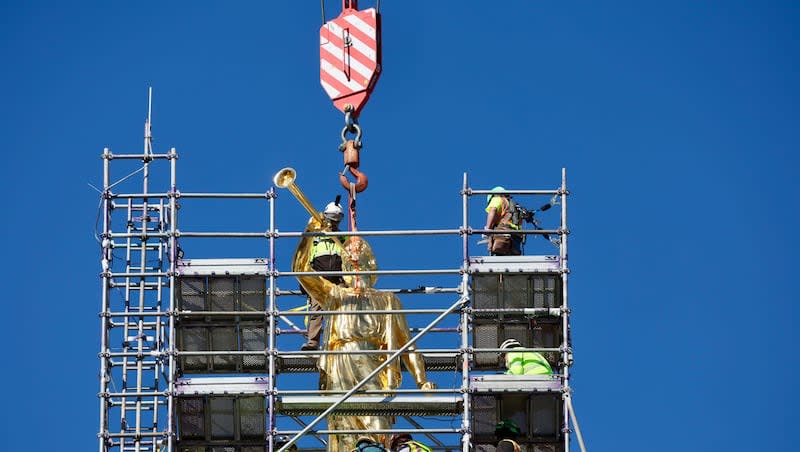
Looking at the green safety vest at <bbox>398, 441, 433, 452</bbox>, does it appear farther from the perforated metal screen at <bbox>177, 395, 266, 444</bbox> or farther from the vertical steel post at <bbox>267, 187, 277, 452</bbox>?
the perforated metal screen at <bbox>177, 395, 266, 444</bbox>

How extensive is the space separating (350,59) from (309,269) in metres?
4.31

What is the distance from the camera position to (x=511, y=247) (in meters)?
59.2

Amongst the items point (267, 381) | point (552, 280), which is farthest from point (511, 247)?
point (267, 381)

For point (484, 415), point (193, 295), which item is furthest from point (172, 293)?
point (484, 415)

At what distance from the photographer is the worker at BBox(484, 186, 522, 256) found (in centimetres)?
5897

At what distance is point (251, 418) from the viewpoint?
57.1 metres

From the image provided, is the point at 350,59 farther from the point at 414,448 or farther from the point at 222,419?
the point at 414,448

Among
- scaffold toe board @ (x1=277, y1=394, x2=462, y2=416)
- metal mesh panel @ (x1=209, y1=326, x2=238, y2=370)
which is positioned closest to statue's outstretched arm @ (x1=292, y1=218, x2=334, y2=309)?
metal mesh panel @ (x1=209, y1=326, x2=238, y2=370)

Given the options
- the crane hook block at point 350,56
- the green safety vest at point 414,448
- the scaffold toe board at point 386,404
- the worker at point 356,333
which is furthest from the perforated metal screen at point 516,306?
the green safety vest at point 414,448

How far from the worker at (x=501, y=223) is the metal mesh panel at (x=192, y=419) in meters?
5.83

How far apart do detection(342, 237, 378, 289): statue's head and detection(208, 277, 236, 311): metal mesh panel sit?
7.24 ft

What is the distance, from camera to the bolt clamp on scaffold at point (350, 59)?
6034 centimetres

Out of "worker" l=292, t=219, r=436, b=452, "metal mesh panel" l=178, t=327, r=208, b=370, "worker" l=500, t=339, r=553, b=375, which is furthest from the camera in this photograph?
"worker" l=292, t=219, r=436, b=452

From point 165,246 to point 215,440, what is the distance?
4459 millimetres
